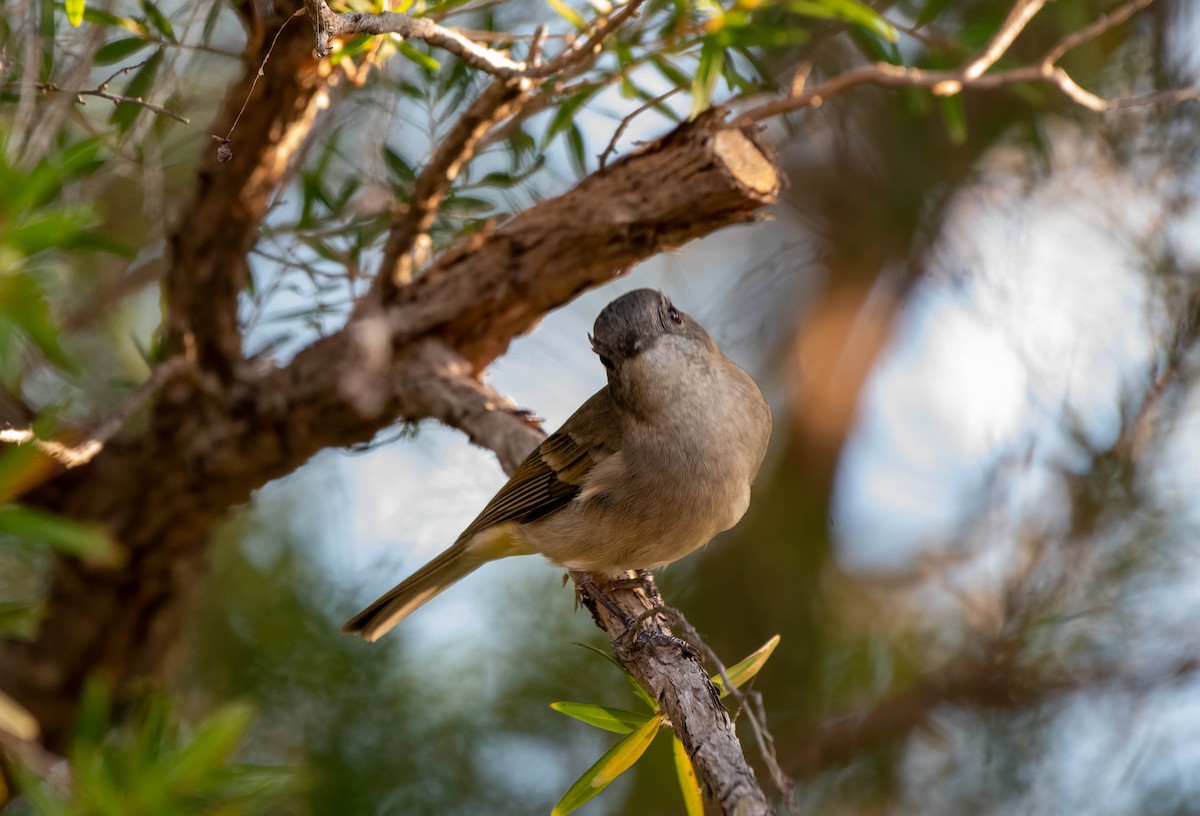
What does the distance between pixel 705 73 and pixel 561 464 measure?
1193 millimetres

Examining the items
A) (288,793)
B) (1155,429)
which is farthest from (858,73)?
(288,793)

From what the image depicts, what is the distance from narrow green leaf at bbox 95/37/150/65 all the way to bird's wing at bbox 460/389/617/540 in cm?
165

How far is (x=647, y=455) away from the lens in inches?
120

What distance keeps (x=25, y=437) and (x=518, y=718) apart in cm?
260

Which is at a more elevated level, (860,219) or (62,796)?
(860,219)

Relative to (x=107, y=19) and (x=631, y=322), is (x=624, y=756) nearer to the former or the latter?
(x=631, y=322)

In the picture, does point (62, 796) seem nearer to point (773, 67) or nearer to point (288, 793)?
point (288, 793)

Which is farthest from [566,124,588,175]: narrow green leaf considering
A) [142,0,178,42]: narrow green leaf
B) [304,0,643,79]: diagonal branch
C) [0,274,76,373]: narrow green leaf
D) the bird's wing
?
[0,274,76,373]: narrow green leaf

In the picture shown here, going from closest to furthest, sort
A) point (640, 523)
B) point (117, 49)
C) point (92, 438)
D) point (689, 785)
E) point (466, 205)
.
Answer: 1. point (689, 785)
2. point (92, 438)
3. point (640, 523)
4. point (117, 49)
5. point (466, 205)

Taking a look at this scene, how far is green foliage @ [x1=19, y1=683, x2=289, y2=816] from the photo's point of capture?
1.93 meters

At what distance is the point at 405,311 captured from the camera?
A: 3.68 metres

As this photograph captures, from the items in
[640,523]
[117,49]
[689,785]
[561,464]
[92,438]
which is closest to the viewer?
[689,785]

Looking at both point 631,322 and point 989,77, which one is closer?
point 631,322

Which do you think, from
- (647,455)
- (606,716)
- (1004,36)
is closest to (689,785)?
(606,716)
